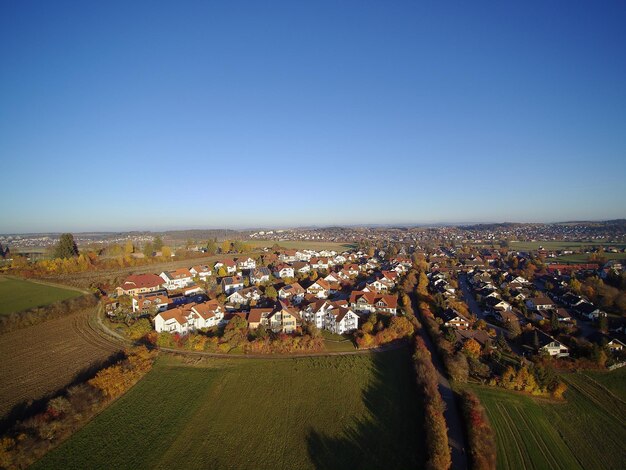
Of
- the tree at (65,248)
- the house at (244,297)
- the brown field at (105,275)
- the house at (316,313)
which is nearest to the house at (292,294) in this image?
the house at (244,297)

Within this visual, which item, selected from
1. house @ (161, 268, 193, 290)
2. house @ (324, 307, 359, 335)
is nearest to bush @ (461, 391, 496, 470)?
house @ (324, 307, 359, 335)

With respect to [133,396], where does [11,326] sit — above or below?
above

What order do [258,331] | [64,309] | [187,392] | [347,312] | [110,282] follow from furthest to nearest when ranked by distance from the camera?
[110,282] → [64,309] → [347,312] → [258,331] → [187,392]

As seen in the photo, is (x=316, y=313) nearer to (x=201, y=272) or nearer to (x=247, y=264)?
(x=201, y=272)

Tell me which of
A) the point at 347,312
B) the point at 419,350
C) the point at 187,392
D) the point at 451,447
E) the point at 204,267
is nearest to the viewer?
the point at 451,447

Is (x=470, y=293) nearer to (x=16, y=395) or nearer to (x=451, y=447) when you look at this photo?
(x=451, y=447)

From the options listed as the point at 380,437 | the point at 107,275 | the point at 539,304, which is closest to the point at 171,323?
the point at 380,437

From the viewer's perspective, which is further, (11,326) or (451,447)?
(11,326)

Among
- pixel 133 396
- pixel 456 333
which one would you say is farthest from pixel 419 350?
pixel 133 396
